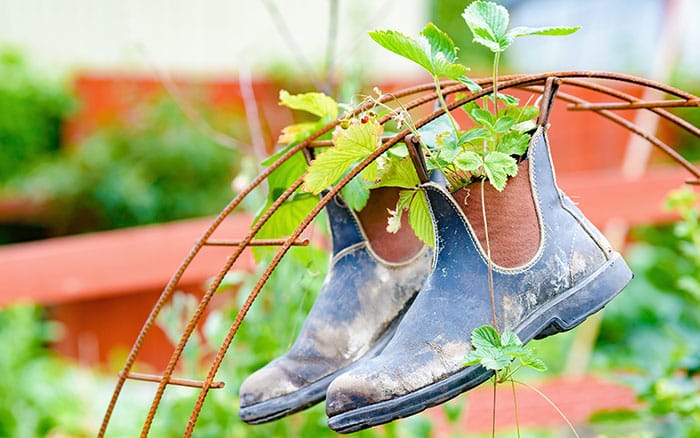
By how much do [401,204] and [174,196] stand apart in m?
2.96

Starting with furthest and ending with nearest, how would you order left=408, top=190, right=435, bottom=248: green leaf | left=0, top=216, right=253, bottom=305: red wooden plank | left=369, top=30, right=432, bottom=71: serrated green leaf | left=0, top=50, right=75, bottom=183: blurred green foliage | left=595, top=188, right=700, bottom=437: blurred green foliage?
left=0, top=50, right=75, bottom=183: blurred green foliage
left=0, top=216, right=253, bottom=305: red wooden plank
left=595, top=188, right=700, bottom=437: blurred green foliage
left=408, top=190, right=435, bottom=248: green leaf
left=369, top=30, right=432, bottom=71: serrated green leaf

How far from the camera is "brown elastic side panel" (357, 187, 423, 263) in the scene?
1080mm

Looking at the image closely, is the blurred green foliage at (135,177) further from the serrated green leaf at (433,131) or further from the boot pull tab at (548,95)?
the boot pull tab at (548,95)

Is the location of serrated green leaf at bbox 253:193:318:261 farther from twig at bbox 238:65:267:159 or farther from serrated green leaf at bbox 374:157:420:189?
twig at bbox 238:65:267:159

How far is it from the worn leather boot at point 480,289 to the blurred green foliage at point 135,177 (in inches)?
113

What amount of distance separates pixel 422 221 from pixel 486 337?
0.52 feet

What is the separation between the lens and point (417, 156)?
0.90m

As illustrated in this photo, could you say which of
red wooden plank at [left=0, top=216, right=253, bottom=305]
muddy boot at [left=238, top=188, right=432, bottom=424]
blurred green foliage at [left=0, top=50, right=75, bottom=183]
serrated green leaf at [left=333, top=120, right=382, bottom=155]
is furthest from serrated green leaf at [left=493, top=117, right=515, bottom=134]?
blurred green foliage at [left=0, top=50, right=75, bottom=183]

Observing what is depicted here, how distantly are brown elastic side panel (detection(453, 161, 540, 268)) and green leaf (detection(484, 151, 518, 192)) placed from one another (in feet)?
0.14

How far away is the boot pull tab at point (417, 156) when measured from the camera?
2.93 ft

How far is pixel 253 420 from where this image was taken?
1.04 metres

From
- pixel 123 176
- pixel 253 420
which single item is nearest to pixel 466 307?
pixel 253 420

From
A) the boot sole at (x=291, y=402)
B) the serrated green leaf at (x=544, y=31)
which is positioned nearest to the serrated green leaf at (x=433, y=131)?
the serrated green leaf at (x=544, y=31)

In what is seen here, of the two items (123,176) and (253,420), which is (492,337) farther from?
(123,176)
